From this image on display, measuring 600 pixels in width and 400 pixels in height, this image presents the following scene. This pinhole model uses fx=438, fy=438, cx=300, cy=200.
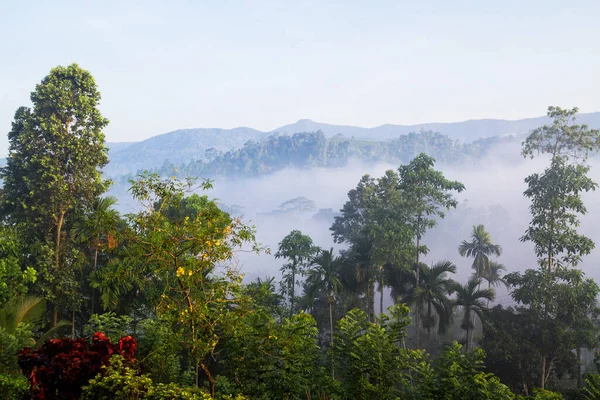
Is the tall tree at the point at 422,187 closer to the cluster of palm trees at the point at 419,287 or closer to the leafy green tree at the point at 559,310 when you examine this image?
the cluster of palm trees at the point at 419,287

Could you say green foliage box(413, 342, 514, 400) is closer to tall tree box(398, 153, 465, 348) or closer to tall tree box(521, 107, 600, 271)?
tall tree box(521, 107, 600, 271)

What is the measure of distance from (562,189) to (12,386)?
23083 mm

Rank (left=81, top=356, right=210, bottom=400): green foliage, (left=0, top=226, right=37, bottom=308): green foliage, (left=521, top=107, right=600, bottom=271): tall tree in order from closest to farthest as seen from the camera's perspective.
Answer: (left=81, top=356, right=210, bottom=400): green foliage
(left=0, top=226, right=37, bottom=308): green foliage
(left=521, top=107, right=600, bottom=271): tall tree

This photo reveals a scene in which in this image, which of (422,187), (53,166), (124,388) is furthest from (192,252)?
(422,187)

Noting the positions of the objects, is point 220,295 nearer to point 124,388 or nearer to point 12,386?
point 124,388

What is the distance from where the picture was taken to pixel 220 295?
7.98 m

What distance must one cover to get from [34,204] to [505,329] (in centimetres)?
2319

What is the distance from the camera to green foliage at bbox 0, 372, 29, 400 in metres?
8.14

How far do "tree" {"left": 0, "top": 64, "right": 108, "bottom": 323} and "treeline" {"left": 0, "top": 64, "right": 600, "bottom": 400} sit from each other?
7 centimetres

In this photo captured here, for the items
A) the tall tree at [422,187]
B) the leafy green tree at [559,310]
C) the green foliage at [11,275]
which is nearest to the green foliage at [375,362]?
the green foliage at [11,275]

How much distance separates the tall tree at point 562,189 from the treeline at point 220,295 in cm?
8

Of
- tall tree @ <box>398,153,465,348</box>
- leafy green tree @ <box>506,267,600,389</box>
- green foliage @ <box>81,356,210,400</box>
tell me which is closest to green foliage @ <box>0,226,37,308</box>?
green foliage @ <box>81,356,210,400</box>

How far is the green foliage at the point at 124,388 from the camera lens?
6.68 metres

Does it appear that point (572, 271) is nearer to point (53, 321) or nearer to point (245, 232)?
point (245, 232)
